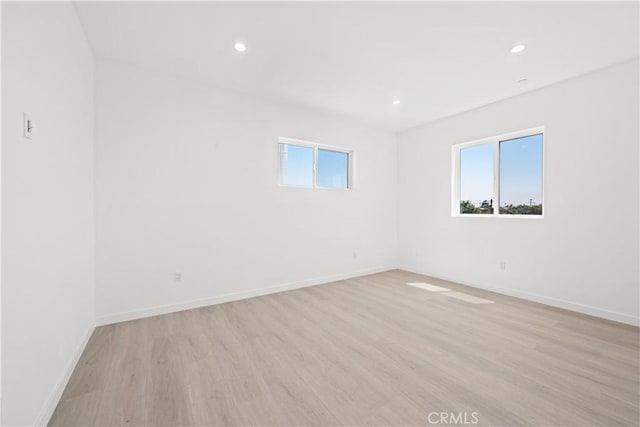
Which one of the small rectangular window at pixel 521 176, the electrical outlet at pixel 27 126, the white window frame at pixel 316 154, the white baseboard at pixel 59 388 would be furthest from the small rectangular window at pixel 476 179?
the white baseboard at pixel 59 388

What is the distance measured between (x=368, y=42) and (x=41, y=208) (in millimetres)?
2626

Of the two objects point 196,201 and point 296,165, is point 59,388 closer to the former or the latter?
point 196,201

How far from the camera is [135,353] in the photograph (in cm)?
204

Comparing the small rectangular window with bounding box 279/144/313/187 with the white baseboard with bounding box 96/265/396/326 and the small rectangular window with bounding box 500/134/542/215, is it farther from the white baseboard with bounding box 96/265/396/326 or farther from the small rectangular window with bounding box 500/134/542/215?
the small rectangular window with bounding box 500/134/542/215

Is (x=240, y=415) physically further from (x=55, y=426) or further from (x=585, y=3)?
(x=585, y=3)

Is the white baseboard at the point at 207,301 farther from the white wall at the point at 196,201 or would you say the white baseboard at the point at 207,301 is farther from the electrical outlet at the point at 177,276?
the electrical outlet at the point at 177,276

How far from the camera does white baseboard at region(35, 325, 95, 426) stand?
1.34 meters

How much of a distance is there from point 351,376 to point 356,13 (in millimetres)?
2652

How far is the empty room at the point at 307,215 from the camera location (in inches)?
56.6

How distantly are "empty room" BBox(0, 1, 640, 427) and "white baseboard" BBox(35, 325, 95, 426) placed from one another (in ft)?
0.05

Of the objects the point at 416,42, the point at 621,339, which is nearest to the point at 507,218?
the point at 621,339

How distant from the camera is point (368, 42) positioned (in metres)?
2.31

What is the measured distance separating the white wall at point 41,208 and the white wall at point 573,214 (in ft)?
14.8

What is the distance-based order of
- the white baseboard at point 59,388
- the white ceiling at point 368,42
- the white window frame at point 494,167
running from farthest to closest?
the white window frame at point 494,167 < the white ceiling at point 368,42 < the white baseboard at point 59,388
